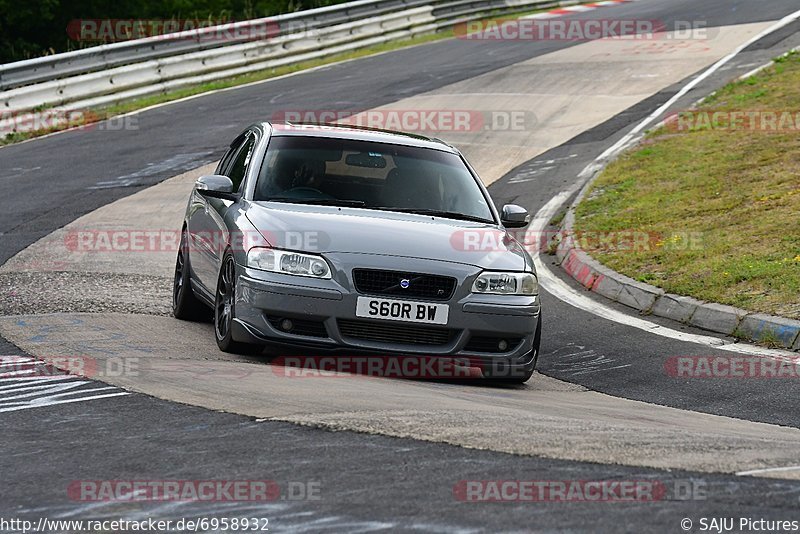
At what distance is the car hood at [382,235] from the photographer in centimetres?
776

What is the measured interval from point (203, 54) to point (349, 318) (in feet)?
62.0

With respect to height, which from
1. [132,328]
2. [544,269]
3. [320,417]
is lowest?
[544,269]

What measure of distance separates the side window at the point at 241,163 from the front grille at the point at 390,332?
189 cm

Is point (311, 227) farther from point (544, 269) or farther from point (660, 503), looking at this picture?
point (544, 269)

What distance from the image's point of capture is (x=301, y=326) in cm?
771

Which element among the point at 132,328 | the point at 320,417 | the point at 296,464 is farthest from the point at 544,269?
the point at 296,464

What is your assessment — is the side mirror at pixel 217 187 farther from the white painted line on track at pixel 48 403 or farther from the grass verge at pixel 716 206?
the grass verge at pixel 716 206

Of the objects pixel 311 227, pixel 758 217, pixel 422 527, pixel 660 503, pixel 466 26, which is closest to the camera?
pixel 422 527

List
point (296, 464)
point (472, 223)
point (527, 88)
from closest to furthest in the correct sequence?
point (296, 464) < point (472, 223) < point (527, 88)

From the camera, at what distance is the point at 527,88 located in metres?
23.9

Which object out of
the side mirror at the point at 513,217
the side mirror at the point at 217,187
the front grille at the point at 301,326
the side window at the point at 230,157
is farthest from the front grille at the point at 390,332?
the side window at the point at 230,157

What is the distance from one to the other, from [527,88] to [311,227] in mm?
16535

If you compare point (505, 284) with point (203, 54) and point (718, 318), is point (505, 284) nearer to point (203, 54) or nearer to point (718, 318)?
point (718, 318)

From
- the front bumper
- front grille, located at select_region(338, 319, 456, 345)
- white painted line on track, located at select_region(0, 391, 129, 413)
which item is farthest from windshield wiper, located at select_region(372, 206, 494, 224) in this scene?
white painted line on track, located at select_region(0, 391, 129, 413)
